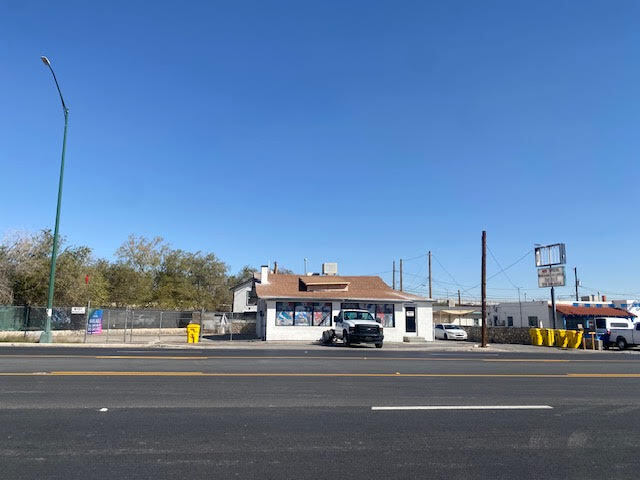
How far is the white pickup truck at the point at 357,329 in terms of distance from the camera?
2677 cm

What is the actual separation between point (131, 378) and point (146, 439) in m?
5.61

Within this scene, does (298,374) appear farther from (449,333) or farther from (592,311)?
(592,311)

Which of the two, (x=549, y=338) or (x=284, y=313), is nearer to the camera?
(x=284, y=313)

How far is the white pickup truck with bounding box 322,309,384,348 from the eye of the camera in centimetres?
2677

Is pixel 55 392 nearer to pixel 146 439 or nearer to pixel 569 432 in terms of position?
pixel 146 439

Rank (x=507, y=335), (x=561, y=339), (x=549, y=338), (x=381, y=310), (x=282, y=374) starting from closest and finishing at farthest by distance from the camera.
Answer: (x=282, y=374), (x=381, y=310), (x=561, y=339), (x=549, y=338), (x=507, y=335)

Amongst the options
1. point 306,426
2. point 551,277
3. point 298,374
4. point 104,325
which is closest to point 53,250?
point 104,325

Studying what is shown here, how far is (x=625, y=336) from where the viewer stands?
1367 inches

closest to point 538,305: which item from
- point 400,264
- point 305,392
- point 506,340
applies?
point 506,340

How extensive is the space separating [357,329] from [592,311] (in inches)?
1313

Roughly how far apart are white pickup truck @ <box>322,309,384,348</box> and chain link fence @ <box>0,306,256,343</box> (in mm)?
7008

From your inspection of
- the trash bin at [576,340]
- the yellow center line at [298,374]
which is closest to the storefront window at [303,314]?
the trash bin at [576,340]

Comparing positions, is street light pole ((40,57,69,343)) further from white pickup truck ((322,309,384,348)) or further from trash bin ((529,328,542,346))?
trash bin ((529,328,542,346))

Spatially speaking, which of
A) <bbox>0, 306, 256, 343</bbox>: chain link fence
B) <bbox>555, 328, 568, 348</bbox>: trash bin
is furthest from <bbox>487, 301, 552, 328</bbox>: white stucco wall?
<bbox>0, 306, 256, 343</bbox>: chain link fence
